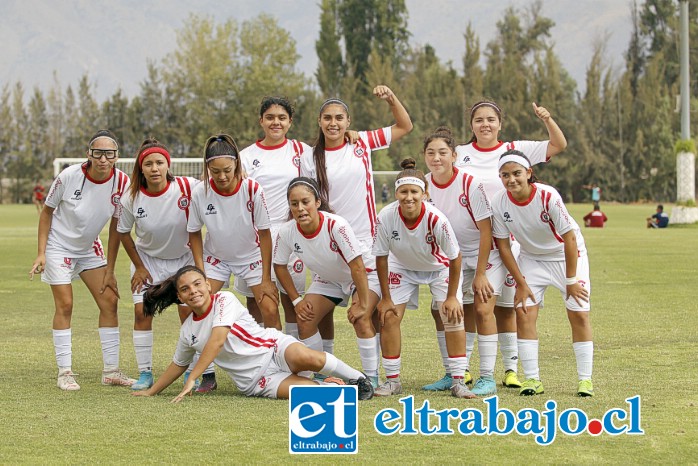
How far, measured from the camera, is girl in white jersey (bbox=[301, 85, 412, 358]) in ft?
24.7

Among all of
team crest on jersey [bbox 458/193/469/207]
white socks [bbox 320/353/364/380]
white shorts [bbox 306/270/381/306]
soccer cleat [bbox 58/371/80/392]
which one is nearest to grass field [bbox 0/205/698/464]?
soccer cleat [bbox 58/371/80/392]

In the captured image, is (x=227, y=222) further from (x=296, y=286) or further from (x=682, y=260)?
(x=682, y=260)

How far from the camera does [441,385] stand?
23.6 feet

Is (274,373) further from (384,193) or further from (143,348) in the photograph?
(384,193)

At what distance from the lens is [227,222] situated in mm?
7340

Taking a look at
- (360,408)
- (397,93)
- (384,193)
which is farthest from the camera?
(397,93)

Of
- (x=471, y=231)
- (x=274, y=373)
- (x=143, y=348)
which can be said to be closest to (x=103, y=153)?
(x=143, y=348)

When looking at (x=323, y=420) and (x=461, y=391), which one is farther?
(x=461, y=391)

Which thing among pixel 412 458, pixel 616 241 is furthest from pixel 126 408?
pixel 616 241

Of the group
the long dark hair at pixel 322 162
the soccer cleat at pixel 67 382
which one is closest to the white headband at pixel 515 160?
the long dark hair at pixel 322 162

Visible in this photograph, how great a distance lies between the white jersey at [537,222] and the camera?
22.5 ft

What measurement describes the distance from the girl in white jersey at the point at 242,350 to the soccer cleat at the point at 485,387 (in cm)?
73

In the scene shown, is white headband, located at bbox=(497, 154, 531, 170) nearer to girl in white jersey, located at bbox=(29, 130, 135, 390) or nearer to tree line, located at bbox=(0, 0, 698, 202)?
girl in white jersey, located at bbox=(29, 130, 135, 390)

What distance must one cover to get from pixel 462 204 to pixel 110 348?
275 cm
